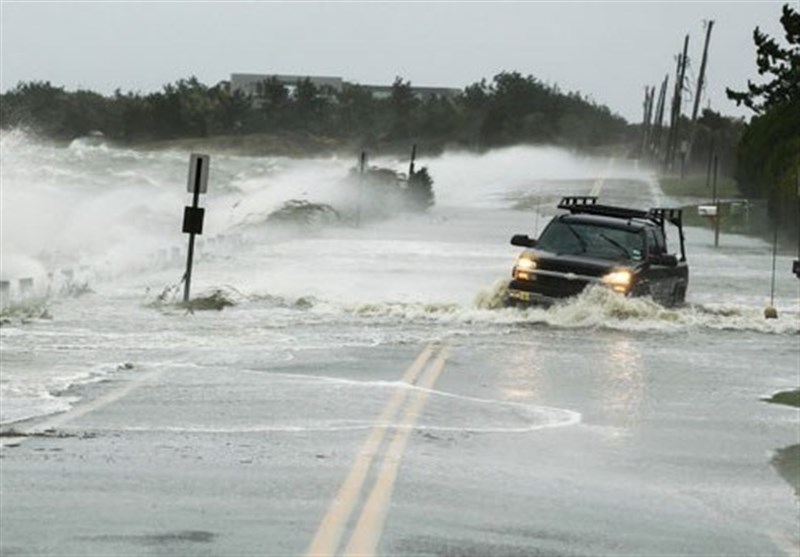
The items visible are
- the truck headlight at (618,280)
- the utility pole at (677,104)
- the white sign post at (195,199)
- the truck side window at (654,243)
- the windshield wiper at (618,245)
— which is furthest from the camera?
the utility pole at (677,104)

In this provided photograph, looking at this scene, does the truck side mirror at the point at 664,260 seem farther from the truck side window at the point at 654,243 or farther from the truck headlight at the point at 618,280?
the truck headlight at the point at 618,280

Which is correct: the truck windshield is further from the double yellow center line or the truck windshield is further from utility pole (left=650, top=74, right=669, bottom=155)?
utility pole (left=650, top=74, right=669, bottom=155)

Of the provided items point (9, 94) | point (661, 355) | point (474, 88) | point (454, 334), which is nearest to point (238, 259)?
point (454, 334)

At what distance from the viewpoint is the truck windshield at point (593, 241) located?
75.2 feet

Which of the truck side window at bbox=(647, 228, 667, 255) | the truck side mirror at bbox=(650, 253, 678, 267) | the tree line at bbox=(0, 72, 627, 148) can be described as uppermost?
the tree line at bbox=(0, 72, 627, 148)

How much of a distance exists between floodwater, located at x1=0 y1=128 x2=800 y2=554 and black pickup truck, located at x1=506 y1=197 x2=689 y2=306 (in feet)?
0.87

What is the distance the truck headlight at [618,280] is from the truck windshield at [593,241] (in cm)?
72

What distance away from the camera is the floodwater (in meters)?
10.1

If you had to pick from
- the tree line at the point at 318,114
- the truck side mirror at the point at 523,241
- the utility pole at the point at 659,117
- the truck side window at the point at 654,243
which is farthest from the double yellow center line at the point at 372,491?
the utility pole at the point at 659,117

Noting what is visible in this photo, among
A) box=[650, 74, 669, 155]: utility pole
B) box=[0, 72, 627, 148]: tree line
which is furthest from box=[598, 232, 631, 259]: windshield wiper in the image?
box=[650, 74, 669, 155]: utility pole

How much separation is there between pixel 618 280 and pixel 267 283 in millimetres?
8796

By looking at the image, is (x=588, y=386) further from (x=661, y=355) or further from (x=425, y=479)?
(x=425, y=479)

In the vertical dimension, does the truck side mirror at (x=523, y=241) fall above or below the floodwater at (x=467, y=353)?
above

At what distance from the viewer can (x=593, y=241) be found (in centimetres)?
2316
